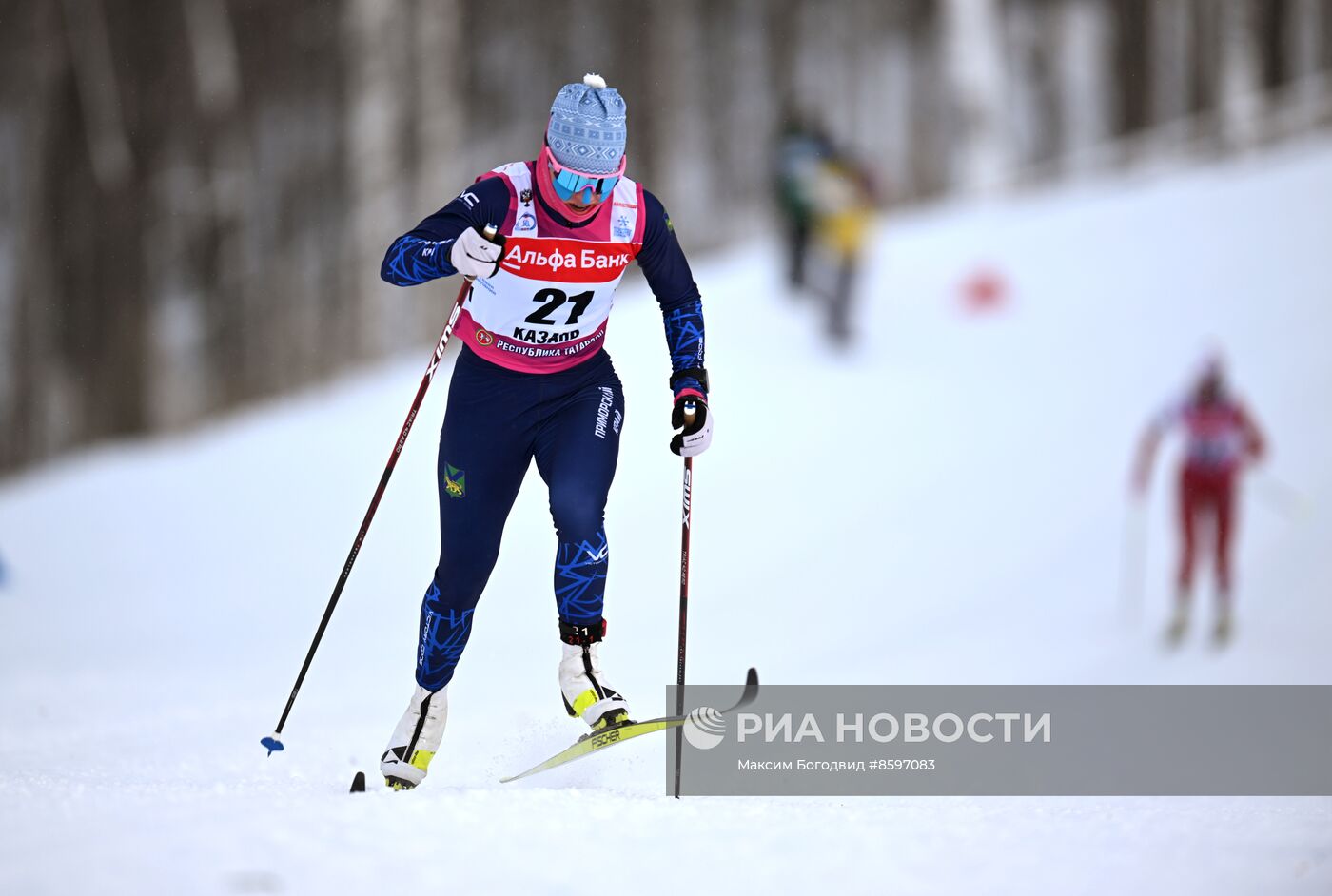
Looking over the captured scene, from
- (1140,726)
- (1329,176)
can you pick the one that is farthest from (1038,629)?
(1329,176)

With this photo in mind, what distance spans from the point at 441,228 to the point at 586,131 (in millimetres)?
559

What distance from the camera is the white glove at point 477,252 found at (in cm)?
382

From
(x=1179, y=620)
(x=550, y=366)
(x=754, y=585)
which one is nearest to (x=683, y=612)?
(x=550, y=366)

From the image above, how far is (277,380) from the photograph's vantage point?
27797 millimetres

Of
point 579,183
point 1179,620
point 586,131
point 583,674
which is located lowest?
point 583,674

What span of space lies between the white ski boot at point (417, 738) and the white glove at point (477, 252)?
1469 mm

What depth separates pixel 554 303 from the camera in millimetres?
4125

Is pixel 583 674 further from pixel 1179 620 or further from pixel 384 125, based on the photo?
pixel 384 125

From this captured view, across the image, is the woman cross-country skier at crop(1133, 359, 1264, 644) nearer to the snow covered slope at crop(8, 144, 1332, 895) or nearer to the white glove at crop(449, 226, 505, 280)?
the snow covered slope at crop(8, 144, 1332, 895)

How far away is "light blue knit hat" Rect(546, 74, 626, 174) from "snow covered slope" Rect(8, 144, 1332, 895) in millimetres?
1932

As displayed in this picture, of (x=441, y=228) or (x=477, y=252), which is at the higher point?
(x=441, y=228)

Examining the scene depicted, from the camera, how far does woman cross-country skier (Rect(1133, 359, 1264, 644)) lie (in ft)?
31.3

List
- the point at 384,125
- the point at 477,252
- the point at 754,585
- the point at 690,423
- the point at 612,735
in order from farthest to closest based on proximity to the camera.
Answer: the point at 384,125
the point at 754,585
the point at 690,423
the point at 612,735
the point at 477,252

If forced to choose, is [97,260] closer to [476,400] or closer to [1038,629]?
[1038,629]
